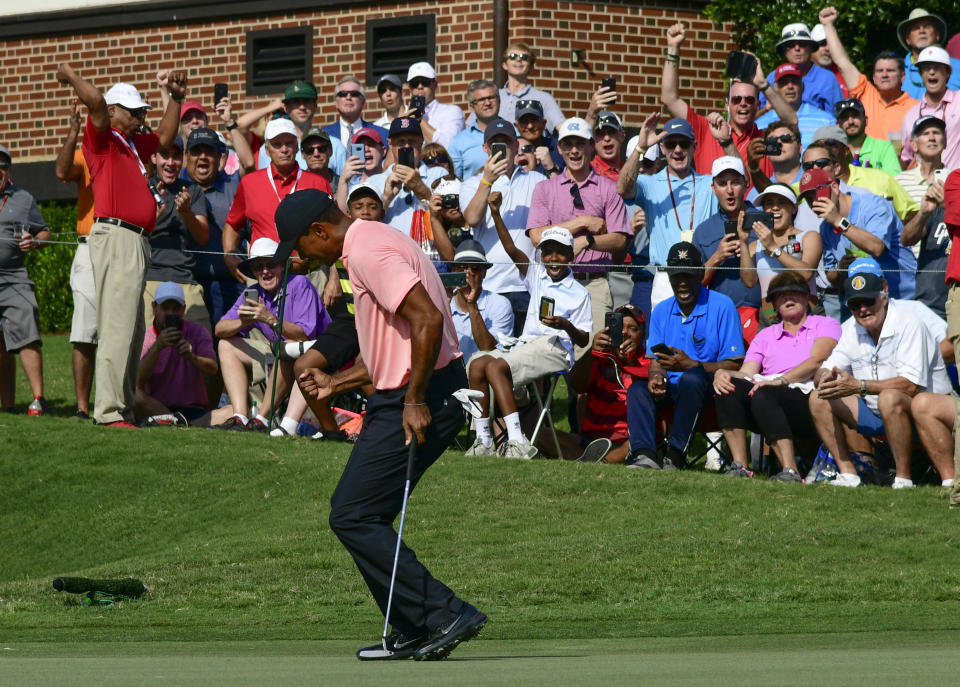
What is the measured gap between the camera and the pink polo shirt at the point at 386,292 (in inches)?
267

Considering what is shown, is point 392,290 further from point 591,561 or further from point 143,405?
point 143,405

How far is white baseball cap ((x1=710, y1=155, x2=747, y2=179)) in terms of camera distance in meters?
13.4

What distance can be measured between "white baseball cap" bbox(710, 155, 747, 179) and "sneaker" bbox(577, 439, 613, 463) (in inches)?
93.8

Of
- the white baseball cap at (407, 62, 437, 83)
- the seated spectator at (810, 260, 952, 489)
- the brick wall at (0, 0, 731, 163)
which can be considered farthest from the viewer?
the brick wall at (0, 0, 731, 163)

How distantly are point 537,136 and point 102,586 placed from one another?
7.08m

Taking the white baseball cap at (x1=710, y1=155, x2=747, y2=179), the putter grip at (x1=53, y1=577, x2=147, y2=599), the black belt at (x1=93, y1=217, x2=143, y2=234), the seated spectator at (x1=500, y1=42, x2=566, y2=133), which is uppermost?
the seated spectator at (x1=500, y1=42, x2=566, y2=133)

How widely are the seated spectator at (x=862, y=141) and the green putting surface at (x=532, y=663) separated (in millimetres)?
7706

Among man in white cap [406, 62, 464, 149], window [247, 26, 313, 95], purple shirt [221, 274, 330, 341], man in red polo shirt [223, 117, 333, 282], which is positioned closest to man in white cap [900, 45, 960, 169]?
man in white cap [406, 62, 464, 149]

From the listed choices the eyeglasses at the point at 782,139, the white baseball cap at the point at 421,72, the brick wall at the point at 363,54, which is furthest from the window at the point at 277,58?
the eyeglasses at the point at 782,139

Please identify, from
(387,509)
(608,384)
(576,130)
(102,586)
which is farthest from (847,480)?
(387,509)

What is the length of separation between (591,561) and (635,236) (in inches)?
184

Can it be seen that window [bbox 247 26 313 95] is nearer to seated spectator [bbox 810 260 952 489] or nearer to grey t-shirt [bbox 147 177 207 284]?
grey t-shirt [bbox 147 177 207 284]

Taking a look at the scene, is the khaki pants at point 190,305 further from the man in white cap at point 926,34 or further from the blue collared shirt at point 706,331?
the man in white cap at point 926,34

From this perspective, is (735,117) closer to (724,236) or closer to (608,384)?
(724,236)
